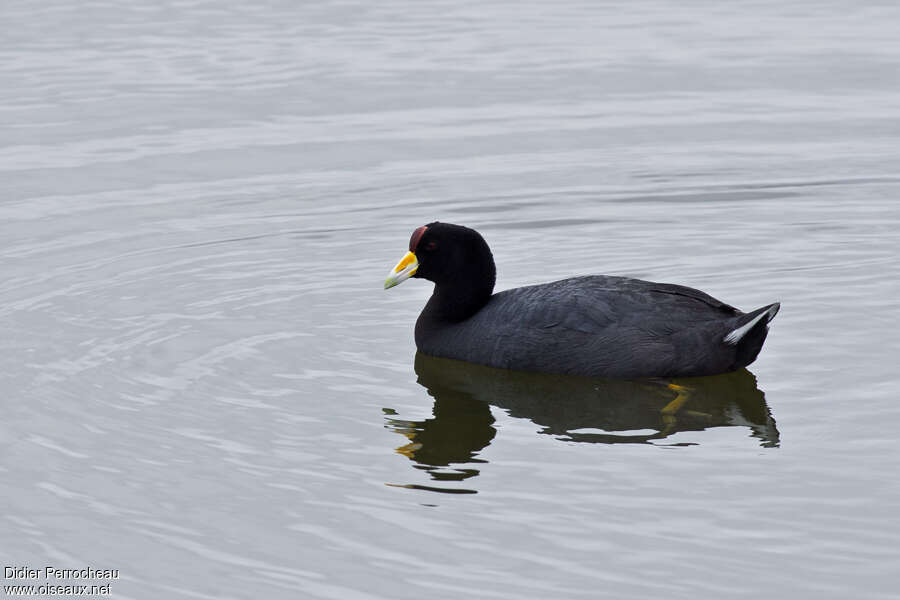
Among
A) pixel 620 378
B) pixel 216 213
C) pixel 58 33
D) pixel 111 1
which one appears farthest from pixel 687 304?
pixel 111 1

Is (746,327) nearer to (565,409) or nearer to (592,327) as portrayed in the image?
(592,327)

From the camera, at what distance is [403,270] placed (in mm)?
9852

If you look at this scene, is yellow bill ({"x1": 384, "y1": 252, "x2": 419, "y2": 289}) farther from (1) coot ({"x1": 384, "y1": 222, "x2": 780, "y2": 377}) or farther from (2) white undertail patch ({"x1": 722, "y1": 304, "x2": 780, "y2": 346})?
(2) white undertail patch ({"x1": 722, "y1": 304, "x2": 780, "y2": 346})

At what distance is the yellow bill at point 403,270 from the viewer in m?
9.83

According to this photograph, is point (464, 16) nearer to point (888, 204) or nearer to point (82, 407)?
point (888, 204)

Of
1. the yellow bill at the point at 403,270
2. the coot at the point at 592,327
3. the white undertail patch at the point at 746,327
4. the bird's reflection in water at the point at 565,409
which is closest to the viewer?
the bird's reflection in water at the point at 565,409

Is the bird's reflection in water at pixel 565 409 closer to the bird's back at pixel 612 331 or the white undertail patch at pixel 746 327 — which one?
the bird's back at pixel 612 331

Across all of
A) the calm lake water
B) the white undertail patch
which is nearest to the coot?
the white undertail patch

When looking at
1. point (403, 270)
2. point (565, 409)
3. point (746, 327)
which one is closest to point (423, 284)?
point (403, 270)

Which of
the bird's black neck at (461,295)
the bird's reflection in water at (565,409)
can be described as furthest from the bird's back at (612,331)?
the bird's black neck at (461,295)

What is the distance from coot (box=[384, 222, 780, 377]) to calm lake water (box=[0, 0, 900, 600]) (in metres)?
0.16

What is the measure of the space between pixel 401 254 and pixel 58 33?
9.03 m

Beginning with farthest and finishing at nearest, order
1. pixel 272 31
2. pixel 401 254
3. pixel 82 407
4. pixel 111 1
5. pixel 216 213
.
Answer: pixel 111 1 → pixel 272 31 → pixel 216 213 → pixel 401 254 → pixel 82 407

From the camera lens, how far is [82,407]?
340 inches
